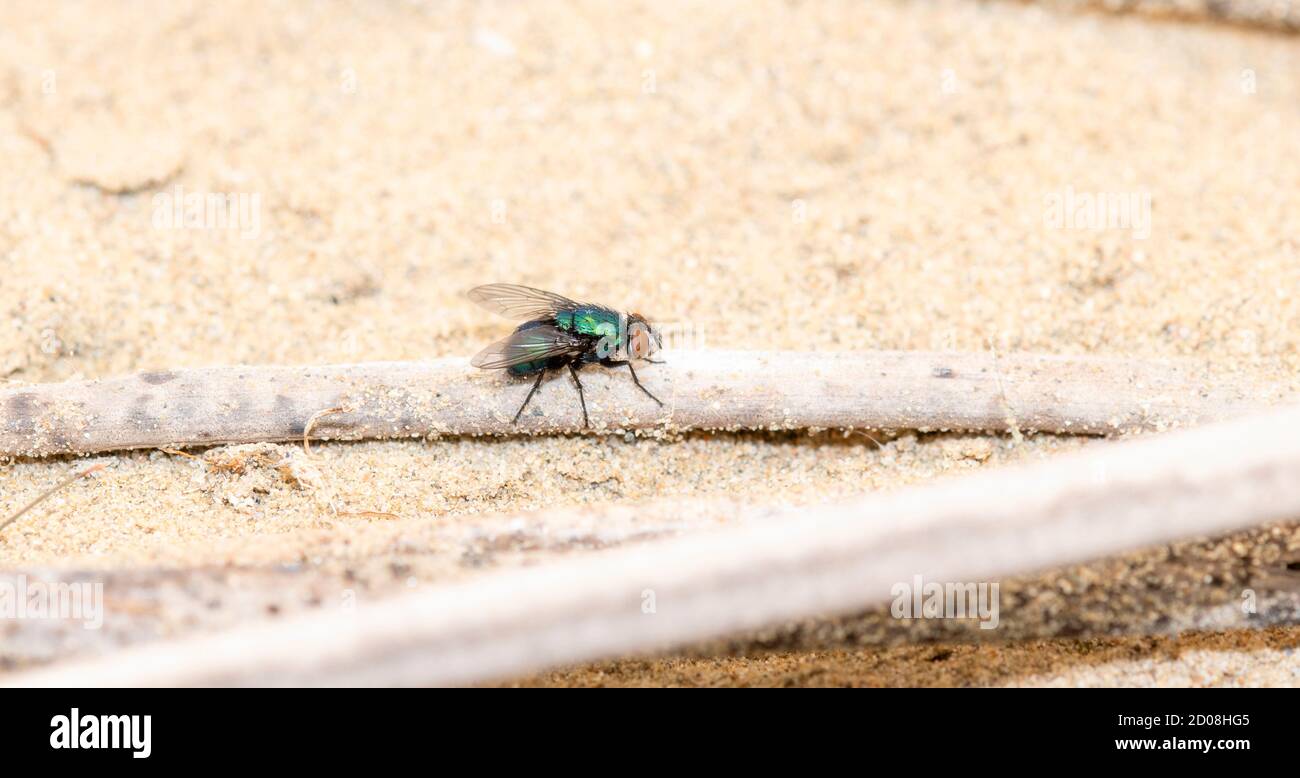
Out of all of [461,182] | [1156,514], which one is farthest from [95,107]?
[1156,514]

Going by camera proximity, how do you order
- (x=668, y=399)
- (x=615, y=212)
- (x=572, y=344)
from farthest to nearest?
1. (x=615, y=212)
2. (x=572, y=344)
3. (x=668, y=399)

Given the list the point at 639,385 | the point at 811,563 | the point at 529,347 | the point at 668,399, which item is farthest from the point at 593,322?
the point at 811,563

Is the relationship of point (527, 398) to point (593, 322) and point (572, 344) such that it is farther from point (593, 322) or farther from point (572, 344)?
point (593, 322)

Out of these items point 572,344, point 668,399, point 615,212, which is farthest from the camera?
point 615,212

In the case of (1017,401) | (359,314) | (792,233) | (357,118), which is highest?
(357,118)

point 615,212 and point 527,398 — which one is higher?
point 615,212

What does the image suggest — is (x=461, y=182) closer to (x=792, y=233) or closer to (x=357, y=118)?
(x=357, y=118)
